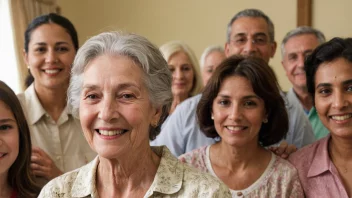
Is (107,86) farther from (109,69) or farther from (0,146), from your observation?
(0,146)

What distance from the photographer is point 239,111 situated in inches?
90.0

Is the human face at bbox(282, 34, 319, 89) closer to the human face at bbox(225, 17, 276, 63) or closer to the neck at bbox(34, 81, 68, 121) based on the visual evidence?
the human face at bbox(225, 17, 276, 63)

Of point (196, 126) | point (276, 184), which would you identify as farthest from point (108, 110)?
point (196, 126)

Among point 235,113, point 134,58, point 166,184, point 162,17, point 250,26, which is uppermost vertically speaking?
point 162,17

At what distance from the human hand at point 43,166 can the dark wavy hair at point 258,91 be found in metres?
0.79

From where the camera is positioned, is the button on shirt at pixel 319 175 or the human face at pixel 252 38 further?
the human face at pixel 252 38

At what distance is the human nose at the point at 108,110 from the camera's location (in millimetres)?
1598

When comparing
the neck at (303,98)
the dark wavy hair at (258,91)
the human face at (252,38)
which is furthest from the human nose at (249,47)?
the dark wavy hair at (258,91)

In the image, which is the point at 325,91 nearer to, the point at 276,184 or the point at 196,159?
the point at 276,184

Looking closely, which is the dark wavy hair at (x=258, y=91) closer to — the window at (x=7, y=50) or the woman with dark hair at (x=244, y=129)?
the woman with dark hair at (x=244, y=129)

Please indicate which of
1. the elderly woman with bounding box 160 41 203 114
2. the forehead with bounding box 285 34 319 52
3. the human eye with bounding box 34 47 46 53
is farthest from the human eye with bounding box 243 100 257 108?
the elderly woman with bounding box 160 41 203 114

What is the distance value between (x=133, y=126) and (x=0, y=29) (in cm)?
319

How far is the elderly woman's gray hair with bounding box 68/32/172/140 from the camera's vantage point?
164cm

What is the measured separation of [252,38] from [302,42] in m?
0.58
